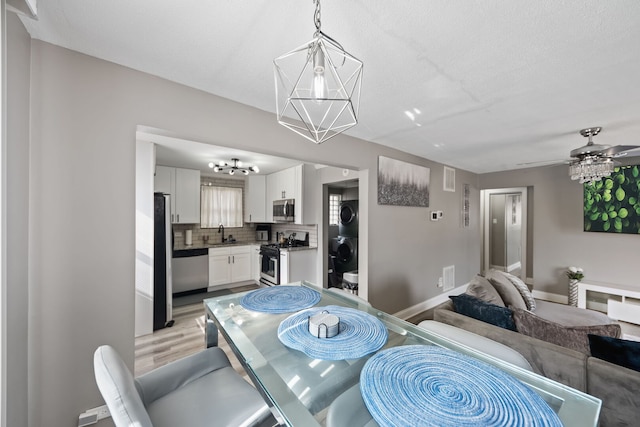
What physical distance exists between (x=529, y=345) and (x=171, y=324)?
141 inches

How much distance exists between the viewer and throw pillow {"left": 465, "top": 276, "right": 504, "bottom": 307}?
1932 millimetres

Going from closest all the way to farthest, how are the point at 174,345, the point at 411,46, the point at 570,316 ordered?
the point at 411,46
the point at 570,316
the point at 174,345

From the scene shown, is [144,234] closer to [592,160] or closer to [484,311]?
[484,311]

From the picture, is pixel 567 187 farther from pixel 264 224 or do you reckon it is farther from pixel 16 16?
pixel 16 16

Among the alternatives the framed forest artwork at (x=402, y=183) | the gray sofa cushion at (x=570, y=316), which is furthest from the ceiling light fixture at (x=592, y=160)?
the framed forest artwork at (x=402, y=183)

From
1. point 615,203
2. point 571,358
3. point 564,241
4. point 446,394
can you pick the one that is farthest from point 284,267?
point 615,203

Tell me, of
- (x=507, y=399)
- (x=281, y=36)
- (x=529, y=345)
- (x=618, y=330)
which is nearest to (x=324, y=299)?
(x=507, y=399)

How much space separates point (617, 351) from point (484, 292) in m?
0.82

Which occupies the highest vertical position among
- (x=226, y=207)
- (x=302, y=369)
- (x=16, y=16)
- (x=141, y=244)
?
(x=16, y=16)

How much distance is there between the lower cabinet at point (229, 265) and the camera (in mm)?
4234

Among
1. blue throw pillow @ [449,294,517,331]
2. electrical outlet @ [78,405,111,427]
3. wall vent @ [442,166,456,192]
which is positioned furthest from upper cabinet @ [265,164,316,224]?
electrical outlet @ [78,405,111,427]

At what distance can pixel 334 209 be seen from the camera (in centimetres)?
446

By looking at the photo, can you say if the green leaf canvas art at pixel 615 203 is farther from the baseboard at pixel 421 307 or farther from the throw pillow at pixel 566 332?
the throw pillow at pixel 566 332

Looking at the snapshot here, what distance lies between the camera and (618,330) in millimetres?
1362
